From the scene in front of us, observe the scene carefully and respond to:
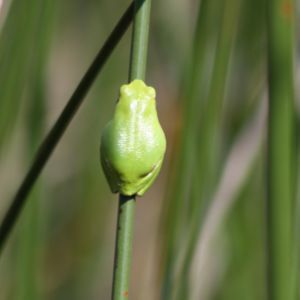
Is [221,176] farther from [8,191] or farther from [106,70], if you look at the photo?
[8,191]

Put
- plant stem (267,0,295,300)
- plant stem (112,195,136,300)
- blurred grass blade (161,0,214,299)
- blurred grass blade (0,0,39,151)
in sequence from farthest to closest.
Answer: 1. blurred grass blade (0,0,39,151)
2. blurred grass blade (161,0,214,299)
3. plant stem (267,0,295,300)
4. plant stem (112,195,136,300)

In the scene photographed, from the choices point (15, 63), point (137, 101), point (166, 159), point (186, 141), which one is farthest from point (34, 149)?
point (137, 101)

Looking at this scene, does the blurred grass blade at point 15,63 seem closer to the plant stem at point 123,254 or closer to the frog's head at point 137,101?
the frog's head at point 137,101

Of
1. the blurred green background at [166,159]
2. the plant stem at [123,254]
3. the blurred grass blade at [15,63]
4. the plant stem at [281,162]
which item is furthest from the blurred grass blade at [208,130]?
the plant stem at [123,254]

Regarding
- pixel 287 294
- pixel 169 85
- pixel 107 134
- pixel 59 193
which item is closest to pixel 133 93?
pixel 107 134

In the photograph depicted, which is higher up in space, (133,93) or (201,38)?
(201,38)

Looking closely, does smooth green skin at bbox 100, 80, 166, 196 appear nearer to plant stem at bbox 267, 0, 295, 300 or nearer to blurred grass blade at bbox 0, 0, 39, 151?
plant stem at bbox 267, 0, 295, 300

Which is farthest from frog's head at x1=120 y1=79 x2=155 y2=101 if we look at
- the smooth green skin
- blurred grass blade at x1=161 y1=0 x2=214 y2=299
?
blurred grass blade at x1=161 y1=0 x2=214 y2=299
